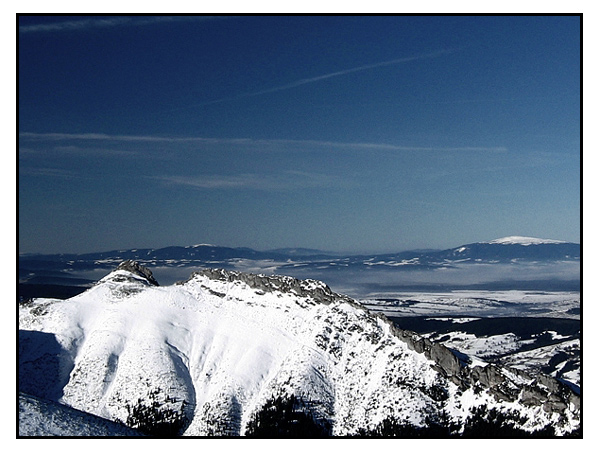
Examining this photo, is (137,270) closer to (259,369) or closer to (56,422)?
(259,369)

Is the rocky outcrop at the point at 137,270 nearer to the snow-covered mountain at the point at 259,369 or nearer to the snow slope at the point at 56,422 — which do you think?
the snow-covered mountain at the point at 259,369

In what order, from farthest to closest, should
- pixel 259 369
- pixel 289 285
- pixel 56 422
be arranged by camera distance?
pixel 289 285 → pixel 259 369 → pixel 56 422

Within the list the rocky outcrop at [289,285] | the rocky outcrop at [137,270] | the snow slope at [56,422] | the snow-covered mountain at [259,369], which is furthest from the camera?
the rocky outcrop at [137,270]

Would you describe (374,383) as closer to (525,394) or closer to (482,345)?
(525,394)

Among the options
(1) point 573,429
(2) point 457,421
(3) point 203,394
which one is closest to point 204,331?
(3) point 203,394

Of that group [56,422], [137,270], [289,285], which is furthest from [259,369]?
[137,270]

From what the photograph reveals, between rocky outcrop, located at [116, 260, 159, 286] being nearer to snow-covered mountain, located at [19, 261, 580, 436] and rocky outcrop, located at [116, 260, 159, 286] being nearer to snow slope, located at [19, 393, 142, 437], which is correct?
snow-covered mountain, located at [19, 261, 580, 436]

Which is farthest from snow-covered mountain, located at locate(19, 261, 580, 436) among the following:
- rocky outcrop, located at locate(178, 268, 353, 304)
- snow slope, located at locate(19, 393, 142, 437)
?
snow slope, located at locate(19, 393, 142, 437)

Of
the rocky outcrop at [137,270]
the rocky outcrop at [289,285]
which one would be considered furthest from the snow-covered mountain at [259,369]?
the rocky outcrop at [137,270]
